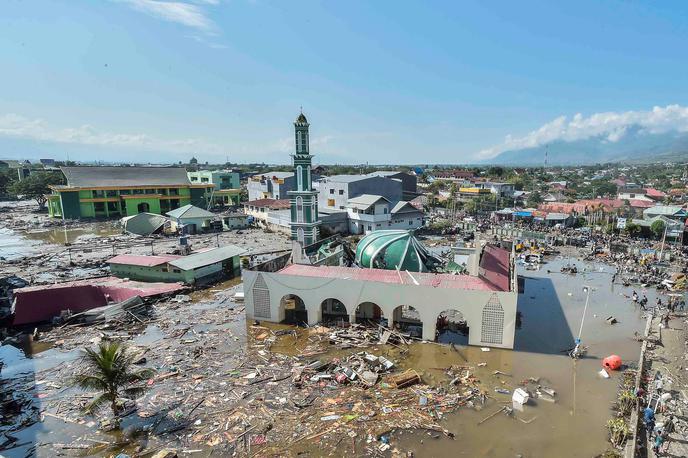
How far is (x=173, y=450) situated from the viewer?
11594mm

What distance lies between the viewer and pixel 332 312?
72.3 feet

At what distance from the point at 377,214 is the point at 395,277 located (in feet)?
82.7

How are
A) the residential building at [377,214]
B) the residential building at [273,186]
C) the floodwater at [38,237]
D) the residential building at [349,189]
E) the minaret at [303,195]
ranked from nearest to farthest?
the minaret at [303,195] < the floodwater at [38,237] < the residential building at [377,214] < the residential building at [349,189] < the residential building at [273,186]

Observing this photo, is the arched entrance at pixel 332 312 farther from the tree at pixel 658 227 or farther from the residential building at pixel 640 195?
the residential building at pixel 640 195

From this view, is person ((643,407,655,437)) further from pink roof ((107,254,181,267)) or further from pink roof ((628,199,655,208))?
pink roof ((628,199,655,208))

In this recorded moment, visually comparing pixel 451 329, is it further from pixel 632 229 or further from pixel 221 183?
pixel 221 183

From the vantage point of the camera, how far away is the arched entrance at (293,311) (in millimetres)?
21094

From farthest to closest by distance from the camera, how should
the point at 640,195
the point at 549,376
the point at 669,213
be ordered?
the point at 640,195 < the point at 669,213 < the point at 549,376

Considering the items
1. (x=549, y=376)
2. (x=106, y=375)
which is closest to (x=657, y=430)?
(x=549, y=376)

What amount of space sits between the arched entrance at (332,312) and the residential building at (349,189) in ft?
88.6

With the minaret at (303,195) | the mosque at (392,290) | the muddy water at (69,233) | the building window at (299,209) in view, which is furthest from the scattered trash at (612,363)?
the muddy water at (69,233)

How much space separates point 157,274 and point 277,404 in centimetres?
1763

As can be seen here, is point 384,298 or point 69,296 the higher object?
point 384,298

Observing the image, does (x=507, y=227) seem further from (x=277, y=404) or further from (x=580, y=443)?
(x=277, y=404)
